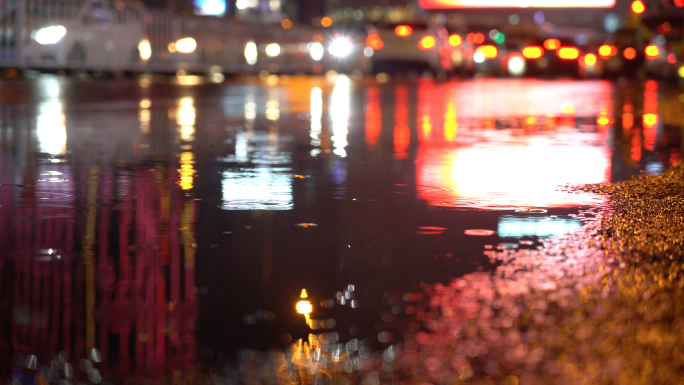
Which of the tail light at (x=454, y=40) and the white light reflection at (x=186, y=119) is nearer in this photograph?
the white light reflection at (x=186, y=119)

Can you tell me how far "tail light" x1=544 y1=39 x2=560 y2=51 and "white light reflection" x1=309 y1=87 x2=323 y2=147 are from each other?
60.8ft

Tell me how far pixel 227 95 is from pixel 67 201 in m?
14.2

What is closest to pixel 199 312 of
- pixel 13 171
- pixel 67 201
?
pixel 67 201

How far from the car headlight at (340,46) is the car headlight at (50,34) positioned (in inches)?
474

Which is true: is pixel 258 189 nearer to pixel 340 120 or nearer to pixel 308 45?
pixel 340 120

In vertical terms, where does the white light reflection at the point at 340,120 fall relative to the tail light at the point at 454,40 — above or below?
below

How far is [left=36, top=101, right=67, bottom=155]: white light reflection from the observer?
27.3 feet

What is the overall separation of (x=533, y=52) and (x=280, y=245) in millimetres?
35137

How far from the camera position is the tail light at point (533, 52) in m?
38.4

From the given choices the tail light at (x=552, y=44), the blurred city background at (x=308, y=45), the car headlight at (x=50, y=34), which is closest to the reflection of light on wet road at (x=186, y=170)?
the blurred city background at (x=308, y=45)

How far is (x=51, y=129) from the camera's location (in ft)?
33.5

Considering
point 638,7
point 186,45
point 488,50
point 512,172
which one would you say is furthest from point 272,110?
point 638,7

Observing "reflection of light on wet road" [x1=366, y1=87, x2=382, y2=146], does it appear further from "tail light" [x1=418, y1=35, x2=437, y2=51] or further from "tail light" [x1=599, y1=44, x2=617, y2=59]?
"tail light" [x1=599, y1=44, x2=617, y2=59]

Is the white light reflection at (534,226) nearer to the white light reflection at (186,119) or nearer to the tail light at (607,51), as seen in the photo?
the white light reflection at (186,119)
